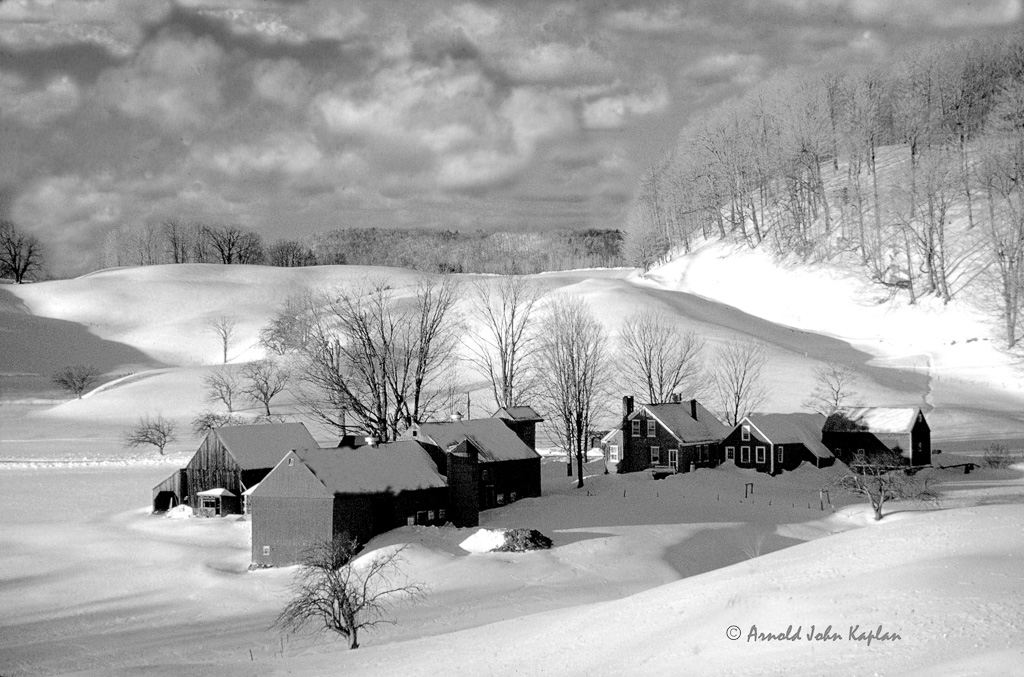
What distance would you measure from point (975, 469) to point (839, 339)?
37518 mm

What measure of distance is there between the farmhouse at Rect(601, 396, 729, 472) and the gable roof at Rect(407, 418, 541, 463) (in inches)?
346

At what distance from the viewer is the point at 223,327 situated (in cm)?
11512

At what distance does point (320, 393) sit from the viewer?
79938 millimetres

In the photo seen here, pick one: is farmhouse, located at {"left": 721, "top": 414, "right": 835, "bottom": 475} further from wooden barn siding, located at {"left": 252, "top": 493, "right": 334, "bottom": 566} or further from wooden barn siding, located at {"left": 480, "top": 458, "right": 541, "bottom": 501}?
wooden barn siding, located at {"left": 252, "top": 493, "right": 334, "bottom": 566}

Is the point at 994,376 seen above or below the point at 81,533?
above

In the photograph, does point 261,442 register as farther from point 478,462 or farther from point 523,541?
point 523,541

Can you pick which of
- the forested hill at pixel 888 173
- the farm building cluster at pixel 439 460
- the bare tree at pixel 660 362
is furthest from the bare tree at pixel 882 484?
the forested hill at pixel 888 173

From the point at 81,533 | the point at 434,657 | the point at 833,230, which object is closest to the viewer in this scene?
the point at 434,657

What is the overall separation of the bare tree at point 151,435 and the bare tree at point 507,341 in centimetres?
2359

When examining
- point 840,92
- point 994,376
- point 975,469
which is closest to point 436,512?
point 975,469

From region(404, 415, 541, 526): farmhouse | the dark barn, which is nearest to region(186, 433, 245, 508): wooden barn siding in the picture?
region(404, 415, 541, 526): farmhouse

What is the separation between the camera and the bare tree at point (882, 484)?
41.9m

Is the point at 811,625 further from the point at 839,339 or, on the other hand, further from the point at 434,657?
the point at 839,339

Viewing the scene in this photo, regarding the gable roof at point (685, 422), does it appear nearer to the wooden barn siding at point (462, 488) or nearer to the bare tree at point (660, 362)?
the bare tree at point (660, 362)
